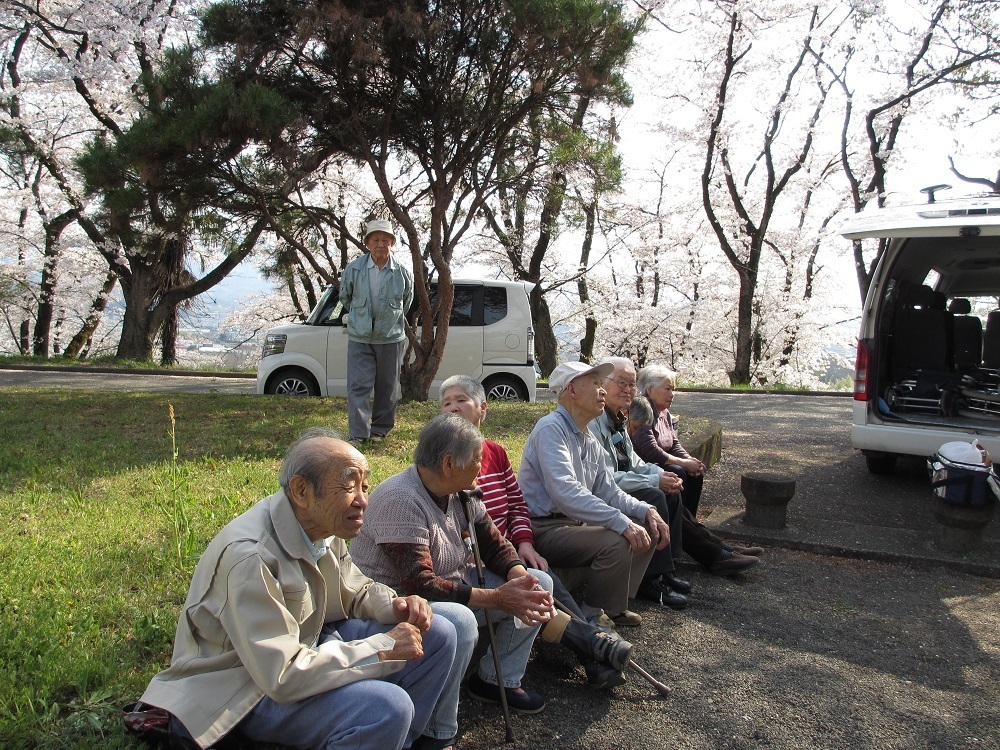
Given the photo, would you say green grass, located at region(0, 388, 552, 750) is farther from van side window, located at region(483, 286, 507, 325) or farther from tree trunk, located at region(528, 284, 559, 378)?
tree trunk, located at region(528, 284, 559, 378)

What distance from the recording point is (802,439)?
8992 mm

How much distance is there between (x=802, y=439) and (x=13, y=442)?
304 inches

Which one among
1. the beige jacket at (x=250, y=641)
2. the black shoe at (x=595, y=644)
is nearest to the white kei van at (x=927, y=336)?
the black shoe at (x=595, y=644)

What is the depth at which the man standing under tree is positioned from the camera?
6.54 metres

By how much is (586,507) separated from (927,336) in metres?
4.88

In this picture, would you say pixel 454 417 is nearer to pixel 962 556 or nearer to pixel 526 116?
pixel 962 556

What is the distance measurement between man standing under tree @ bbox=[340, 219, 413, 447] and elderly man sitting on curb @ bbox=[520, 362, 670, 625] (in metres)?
2.78

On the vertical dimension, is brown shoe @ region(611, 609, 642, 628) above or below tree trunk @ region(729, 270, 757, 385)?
below

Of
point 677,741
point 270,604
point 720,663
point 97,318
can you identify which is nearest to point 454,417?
point 270,604

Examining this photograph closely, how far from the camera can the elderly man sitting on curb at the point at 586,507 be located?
12.1ft

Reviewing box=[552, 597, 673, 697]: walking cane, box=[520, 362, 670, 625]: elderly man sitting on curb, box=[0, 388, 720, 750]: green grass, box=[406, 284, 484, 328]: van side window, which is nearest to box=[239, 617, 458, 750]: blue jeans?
box=[0, 388, 720, 750]: green grass

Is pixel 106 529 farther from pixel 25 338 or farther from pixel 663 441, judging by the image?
pixel 25 338

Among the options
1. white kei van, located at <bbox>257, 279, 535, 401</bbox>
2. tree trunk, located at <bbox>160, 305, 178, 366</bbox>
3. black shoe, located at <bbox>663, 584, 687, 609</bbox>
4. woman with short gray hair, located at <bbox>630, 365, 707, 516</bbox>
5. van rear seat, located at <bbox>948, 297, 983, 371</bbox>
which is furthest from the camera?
tree trunk, located at <bbox>160, 305, 178, 366</bbox>

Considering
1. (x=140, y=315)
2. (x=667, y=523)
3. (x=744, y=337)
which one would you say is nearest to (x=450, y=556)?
(x=667, y=523)
